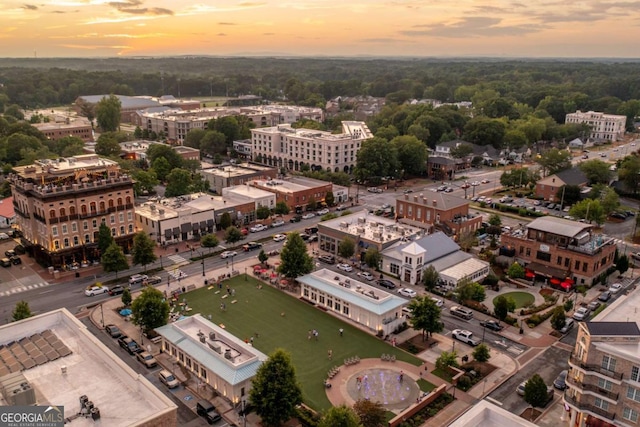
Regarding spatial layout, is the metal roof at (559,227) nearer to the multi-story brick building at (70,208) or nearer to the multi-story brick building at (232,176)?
the multi-story brick building at (232,176)

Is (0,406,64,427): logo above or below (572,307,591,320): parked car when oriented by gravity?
above

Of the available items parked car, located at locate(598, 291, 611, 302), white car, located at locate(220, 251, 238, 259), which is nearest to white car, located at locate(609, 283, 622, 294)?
parked car, located at locate(598, 291, 611, 302)

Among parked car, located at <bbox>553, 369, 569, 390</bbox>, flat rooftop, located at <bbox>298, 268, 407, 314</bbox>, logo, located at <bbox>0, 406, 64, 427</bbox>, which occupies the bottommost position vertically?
parked car, located at <bbox>553, 369, 569, 390</bbox>

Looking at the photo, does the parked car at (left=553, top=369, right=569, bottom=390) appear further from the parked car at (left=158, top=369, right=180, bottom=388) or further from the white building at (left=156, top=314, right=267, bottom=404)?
the parked car at (left=158, top=369, right=180, bottom=388)

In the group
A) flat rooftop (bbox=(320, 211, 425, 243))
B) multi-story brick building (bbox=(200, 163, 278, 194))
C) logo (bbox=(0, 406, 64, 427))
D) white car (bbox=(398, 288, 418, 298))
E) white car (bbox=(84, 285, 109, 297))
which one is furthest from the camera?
multi-story brick building (bbox=(200, 163, 278, 194))

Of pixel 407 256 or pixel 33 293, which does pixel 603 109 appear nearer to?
pixel 407 256

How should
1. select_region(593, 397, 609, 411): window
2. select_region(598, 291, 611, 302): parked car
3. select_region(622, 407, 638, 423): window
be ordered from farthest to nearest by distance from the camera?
1. select_region(598, 291, 611, 302): parked car
2. select_region(593, 397, 609, 411): window
3. select_region(622, 407, 638, 423): window

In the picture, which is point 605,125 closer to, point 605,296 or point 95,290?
point 605,296
